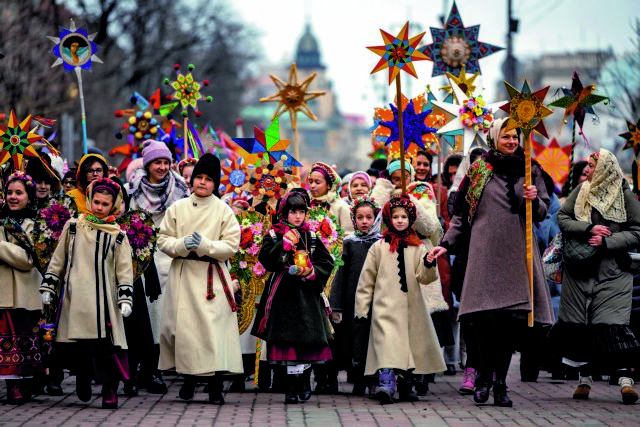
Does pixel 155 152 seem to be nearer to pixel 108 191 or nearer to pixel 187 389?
pixel 108 191

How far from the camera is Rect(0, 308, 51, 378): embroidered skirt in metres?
10.4

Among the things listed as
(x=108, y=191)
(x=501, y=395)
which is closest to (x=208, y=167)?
(x=108, y=191)

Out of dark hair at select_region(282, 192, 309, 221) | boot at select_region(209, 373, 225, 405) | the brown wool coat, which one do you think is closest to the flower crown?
dark hair at select_region(282, 192, 309, 221)

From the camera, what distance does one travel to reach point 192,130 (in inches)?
664

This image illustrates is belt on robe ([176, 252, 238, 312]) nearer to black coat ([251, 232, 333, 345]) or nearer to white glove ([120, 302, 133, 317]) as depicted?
black coat ([251, 232, 333, 345])

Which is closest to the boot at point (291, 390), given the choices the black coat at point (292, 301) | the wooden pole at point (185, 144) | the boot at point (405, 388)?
the black coat at point (292, 301)

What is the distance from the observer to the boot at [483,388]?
1050 centimetres

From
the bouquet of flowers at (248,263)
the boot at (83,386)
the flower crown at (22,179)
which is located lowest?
the boot at (83,386)

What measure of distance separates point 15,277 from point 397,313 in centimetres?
309

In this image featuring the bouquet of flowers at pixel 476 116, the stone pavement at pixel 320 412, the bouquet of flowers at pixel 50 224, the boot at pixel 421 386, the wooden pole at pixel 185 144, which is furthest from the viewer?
the wooden pole at pixel 185 144

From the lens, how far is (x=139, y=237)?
11.1 meters

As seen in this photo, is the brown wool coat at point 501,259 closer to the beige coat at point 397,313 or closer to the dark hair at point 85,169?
the beige coat at point 397,313

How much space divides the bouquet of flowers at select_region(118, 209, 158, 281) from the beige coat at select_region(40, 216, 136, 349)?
1.82 ft

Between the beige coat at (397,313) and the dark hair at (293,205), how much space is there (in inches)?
28.8
